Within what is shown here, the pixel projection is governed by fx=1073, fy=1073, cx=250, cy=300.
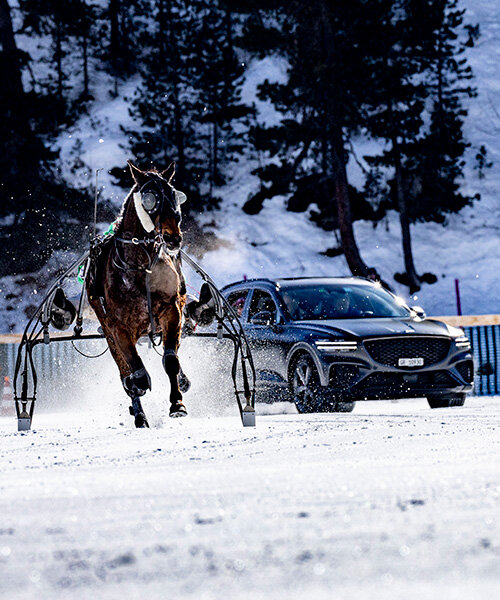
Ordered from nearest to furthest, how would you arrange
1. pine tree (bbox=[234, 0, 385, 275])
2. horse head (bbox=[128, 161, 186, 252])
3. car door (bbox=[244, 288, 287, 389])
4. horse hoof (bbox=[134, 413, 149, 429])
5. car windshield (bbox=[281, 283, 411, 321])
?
horse head (bbox=[128, 161, 186, 252])
horse hoof (bbox=[134, 413, 149, 429])
car door (bbox=[244, 288, 287, 389])
car windshield (bbox=[281, 283, 411, 321])
pine tree (bbox=[234, 0, 385, 275])

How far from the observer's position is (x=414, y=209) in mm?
44719

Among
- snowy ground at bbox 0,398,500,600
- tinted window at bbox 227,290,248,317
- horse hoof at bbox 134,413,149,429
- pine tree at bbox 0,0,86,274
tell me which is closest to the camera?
snowy ground at bbox 0,398,500,600

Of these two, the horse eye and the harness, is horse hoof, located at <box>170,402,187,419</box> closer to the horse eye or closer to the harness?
the harness

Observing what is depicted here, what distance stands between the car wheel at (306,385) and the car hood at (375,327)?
0.44 metres

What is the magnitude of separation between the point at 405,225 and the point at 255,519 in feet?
130

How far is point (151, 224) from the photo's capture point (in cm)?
1017

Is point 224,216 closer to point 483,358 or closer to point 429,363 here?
point 483,358

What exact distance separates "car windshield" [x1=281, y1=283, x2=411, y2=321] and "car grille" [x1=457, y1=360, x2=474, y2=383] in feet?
3.70

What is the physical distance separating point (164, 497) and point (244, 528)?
1072 mm

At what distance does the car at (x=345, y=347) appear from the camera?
12805 mm

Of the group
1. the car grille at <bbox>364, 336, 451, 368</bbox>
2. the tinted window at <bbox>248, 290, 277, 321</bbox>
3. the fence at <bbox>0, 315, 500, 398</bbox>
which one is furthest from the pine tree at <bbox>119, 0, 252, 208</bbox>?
the car grille at <bbox>364, 336, 451, 368</bbox>

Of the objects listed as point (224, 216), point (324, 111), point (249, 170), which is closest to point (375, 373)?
point (324, 111)

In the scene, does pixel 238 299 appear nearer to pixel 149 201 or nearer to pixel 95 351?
pixel 95 351

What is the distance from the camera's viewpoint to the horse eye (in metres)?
9.85
